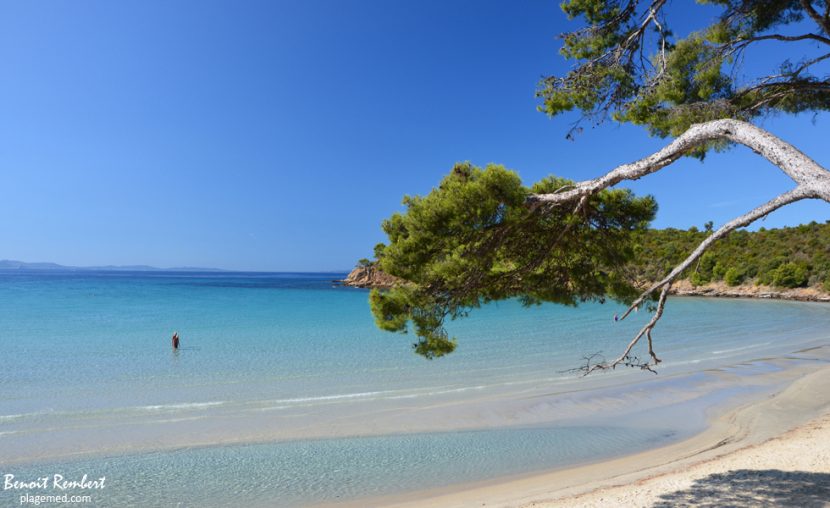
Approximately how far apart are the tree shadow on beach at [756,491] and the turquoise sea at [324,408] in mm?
2322

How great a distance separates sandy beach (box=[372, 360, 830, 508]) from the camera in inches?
229

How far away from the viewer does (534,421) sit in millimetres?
10398

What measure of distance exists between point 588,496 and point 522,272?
3496 millimetres

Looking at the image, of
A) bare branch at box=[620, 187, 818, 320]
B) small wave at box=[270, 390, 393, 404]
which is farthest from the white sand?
small wave at box=[270, 390, 393, 404]

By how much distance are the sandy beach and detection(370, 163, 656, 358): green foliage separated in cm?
277

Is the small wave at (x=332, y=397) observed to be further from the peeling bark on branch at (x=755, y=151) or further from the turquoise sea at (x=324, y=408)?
the peeling bark on branch at (x=755, y=151)

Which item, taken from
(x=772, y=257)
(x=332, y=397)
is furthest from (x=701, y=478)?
(x=772, y=257)

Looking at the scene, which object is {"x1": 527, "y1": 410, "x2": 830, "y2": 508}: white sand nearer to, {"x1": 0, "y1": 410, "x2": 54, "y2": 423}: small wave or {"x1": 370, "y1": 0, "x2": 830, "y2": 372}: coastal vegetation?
{"x1": 370, "y1": 0, "x2": 830, "y2": 372}: coastal vegetation

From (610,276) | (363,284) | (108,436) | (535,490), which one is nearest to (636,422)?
(535,490)

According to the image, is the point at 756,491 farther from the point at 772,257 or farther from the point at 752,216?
the point at 772,257

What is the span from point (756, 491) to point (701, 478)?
2.64 ft

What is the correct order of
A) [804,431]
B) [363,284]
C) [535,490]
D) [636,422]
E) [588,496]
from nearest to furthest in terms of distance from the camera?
1. [588,496]
2. [535,490]
3. [804,431]
4. [636,422]
5. [363,284]

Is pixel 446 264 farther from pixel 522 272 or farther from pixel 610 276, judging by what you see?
pixel 610 276

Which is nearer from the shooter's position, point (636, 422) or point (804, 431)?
point (804, 431)
